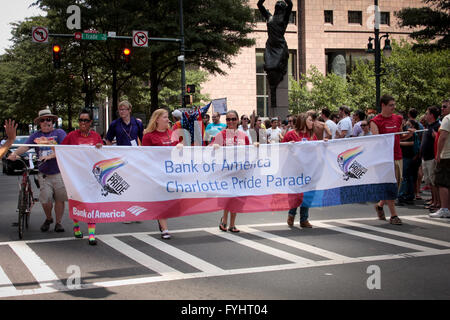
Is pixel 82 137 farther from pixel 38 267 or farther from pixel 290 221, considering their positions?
pixel 290 221

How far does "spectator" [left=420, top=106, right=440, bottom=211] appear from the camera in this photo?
11391 mm

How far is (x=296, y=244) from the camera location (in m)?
8.26

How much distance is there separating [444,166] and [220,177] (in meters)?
4.23

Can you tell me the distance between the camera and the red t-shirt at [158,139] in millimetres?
9031

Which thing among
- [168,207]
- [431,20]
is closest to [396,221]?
[168,207]

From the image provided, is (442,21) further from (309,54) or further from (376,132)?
(309,54)

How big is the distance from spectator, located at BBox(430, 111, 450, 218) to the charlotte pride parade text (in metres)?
2.59

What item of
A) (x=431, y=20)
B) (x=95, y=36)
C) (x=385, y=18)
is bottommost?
(x=95, y=36)

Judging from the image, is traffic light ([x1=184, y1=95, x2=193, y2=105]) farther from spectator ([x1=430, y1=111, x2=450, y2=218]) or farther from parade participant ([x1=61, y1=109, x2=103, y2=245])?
parade participant ([x1=61, y1=109, x2=103, y2=245])

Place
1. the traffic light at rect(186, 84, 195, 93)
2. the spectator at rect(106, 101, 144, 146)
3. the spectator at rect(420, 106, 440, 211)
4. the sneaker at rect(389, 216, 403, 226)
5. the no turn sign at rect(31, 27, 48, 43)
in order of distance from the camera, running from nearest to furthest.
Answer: the sneaker at rect(389, 216, 403, 226) → the spectator at rect(106, 101, 144, 146) → the spectator at rect(420, 106, 440, 211) → the no turn sign at rect(31, 27, 48, 43) → the traffic light at rect(186, 84, 195, 93)

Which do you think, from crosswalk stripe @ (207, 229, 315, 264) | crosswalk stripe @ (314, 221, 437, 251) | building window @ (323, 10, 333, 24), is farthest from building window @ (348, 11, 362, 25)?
crosswalk stripe @ (207, 229, 315, 264)

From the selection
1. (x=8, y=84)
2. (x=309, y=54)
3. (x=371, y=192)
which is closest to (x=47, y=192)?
(x=371, y=192)

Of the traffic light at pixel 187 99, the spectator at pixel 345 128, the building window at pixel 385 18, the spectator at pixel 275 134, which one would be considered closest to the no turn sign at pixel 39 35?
the traffic light at pixel 187 99

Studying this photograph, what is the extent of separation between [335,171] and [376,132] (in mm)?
1285
